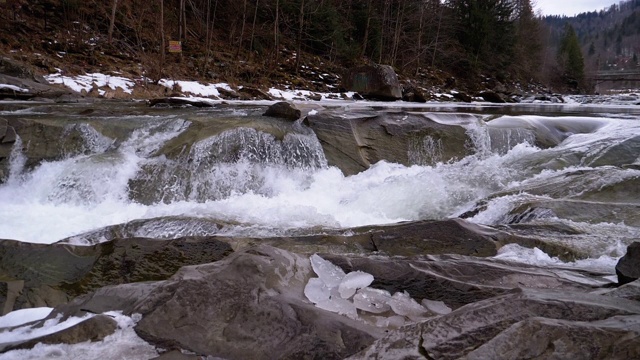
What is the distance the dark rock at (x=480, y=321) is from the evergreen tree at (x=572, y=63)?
46.4 metres

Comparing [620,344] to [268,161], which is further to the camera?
[268,161]

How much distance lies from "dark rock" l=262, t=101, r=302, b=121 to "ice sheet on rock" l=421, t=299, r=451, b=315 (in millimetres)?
5443

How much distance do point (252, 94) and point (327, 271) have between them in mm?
13593

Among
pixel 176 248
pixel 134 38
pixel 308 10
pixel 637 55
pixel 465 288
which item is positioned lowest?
pixel 176 248

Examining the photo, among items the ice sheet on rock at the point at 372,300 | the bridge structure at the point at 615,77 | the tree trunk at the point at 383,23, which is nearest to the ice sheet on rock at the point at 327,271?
the ice sheet on rock at the point at 372,300

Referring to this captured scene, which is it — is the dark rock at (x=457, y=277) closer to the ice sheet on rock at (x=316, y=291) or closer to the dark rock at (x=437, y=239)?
the ice sheet on rock at (x=316, y=291)

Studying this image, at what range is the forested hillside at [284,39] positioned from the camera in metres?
16.1

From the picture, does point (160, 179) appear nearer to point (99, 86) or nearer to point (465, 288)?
point (465, 288)

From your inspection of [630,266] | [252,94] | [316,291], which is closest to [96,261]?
[316,291]

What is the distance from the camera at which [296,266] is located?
2.69m

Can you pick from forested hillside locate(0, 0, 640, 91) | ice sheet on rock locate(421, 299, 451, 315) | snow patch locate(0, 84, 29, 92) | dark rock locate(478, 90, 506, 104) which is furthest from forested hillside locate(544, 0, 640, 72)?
ice sheet on rock locate(421, 299, 451, 315)

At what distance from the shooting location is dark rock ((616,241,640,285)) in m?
2.42

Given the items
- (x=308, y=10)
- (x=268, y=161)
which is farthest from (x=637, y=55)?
(x=268, y=161)

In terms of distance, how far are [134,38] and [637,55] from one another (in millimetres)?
100079
